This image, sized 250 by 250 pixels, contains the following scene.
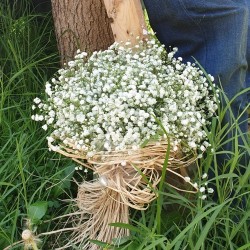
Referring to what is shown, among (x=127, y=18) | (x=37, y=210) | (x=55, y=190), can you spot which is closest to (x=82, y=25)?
(x=127, y=18)

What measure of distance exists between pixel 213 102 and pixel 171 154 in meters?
0.30

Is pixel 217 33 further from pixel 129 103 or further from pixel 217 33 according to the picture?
pixel 129 103

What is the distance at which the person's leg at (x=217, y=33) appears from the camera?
205cm

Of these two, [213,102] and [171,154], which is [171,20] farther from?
[171,154]

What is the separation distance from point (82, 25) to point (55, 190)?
78 centimetres

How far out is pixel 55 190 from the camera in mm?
2123

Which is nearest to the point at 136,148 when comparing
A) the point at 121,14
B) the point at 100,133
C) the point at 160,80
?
the point at 100,133

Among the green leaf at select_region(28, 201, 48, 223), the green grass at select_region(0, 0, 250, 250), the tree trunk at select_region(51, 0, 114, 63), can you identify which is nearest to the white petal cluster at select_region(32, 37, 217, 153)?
the green grass at select_region(0, 0, 250, 250)

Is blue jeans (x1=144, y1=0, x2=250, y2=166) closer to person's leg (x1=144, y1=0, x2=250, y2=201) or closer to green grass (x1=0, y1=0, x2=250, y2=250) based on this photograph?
person's leg (x1=144, y1=0, x2=250, y2=201)

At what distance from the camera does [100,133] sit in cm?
175

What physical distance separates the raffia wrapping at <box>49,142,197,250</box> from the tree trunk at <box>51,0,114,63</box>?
0.76 metres

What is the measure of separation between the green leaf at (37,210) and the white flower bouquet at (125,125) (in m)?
0.11

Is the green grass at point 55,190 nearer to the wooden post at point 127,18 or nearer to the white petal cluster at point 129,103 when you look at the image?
the white petal cluster at point 129,103

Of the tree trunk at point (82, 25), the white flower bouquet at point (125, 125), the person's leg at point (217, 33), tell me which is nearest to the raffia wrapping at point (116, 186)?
the white flower bouquet at point (125, 125)
